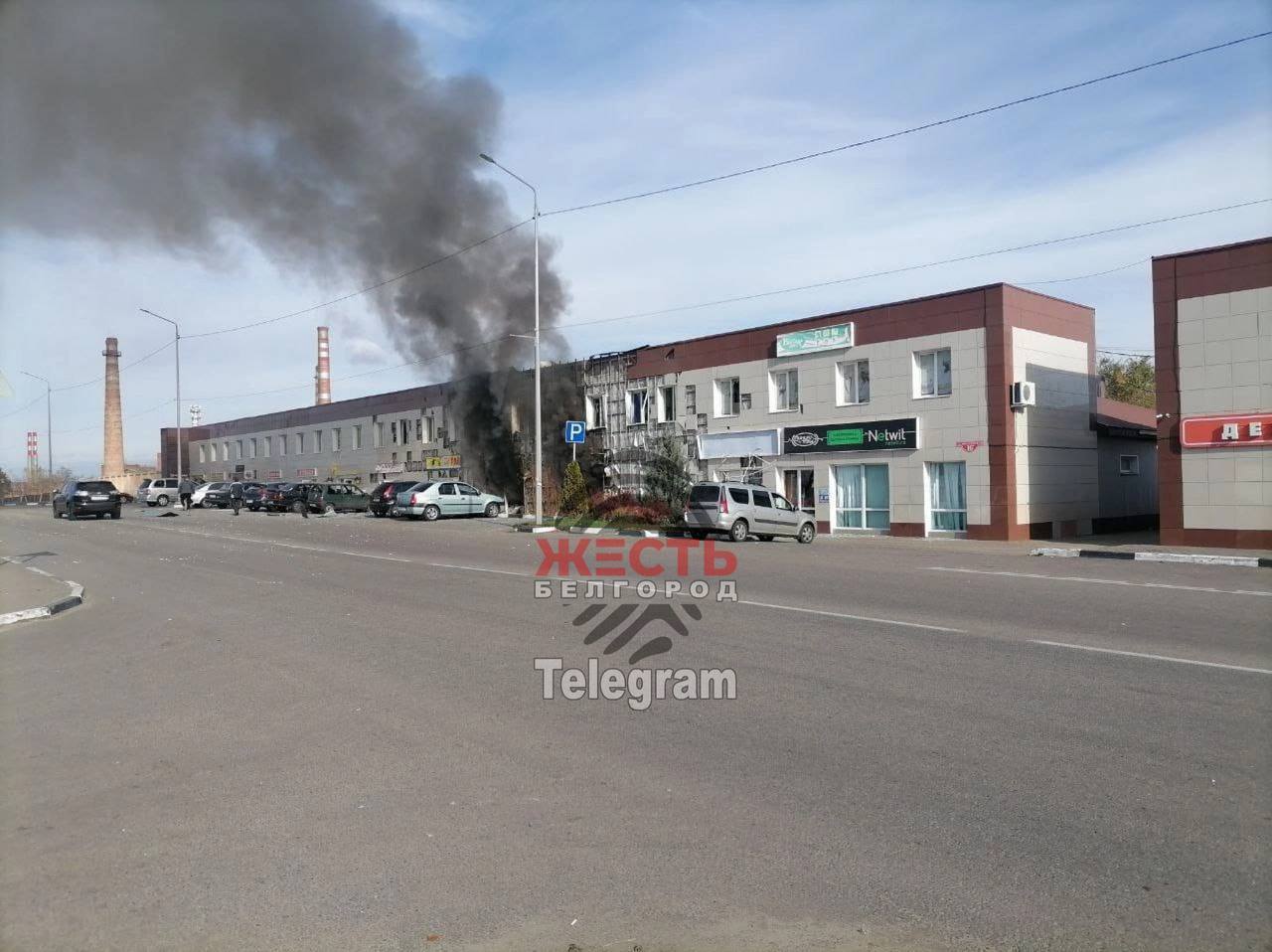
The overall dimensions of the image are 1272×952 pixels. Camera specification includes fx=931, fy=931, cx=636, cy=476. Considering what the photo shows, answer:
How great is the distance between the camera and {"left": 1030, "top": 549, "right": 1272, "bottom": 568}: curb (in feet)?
59.2

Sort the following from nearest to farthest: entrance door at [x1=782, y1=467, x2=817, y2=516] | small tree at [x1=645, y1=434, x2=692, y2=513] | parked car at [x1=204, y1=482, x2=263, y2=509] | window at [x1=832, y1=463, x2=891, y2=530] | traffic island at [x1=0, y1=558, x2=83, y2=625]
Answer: traffic island at [x1=0, y1=558, x2=83, y2=625]
window at [x1=832, y1=463, x2=891, y2=530]
entrance door at [x1=782, y1=467, x2=817, y2=516]
small tree at [x1=645, y1=434, x2=692, y2=513]
parked car at [x1=204, y1=482, x2=263, y2=509]

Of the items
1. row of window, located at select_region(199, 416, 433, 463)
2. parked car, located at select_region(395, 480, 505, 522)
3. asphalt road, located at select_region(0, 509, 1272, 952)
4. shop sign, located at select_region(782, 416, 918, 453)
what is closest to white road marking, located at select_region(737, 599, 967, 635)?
asphalt road, located at select_region(0, 509, 1272, 952)

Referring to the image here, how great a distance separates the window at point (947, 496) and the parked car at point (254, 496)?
32125 mm

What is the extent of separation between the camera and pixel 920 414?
27016mm

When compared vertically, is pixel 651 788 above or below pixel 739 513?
below

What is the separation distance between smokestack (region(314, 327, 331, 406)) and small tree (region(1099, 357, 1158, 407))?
173 feet

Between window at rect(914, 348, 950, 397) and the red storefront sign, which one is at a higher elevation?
window at rect(914, 348, 950, 397)

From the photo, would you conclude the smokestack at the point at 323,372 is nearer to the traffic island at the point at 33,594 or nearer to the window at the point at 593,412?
the window at the point at 593,412

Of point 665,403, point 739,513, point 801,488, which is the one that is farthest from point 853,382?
point 665,403

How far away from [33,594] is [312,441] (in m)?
52.1

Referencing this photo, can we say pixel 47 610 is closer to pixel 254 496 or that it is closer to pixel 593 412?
pixel 593 412

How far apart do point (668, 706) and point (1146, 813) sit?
3214 mm

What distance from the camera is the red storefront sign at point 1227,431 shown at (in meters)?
20.6

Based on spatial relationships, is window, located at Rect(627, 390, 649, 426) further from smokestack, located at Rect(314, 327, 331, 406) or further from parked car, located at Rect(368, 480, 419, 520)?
smokestack, located at Rect(314, 327, 331, 406)
